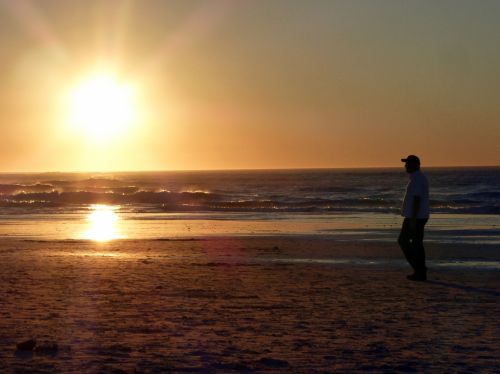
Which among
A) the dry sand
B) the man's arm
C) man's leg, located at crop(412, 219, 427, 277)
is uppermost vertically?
the man's arm

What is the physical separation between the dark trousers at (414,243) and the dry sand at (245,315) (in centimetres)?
34

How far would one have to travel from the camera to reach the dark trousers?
10.7 metres

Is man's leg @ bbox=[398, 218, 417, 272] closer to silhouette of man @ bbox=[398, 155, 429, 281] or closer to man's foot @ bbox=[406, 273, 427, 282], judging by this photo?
silhouette of man @ bbox=[398, 155, 429, 281]

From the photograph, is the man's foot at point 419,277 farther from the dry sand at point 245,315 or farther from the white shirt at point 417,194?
the white shirt at point 417,194

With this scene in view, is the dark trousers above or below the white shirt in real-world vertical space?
below

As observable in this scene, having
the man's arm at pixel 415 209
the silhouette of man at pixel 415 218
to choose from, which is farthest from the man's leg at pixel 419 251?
the man's arm at pixel 415 209

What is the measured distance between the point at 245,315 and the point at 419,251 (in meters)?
3.94

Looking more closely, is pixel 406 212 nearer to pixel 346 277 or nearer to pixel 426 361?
pixel 346 277

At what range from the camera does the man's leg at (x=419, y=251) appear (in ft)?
35.1

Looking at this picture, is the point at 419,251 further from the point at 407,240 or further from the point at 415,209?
the point at 415,209

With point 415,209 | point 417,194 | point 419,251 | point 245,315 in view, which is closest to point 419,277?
point 419,251

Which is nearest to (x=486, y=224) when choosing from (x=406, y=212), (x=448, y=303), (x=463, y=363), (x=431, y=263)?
(x=431, y=263)

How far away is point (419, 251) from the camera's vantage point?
1088cm

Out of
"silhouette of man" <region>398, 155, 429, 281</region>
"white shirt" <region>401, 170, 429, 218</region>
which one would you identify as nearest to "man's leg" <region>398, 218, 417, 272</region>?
"silhouette of man" <region>398, 155, 429, 281</region>
